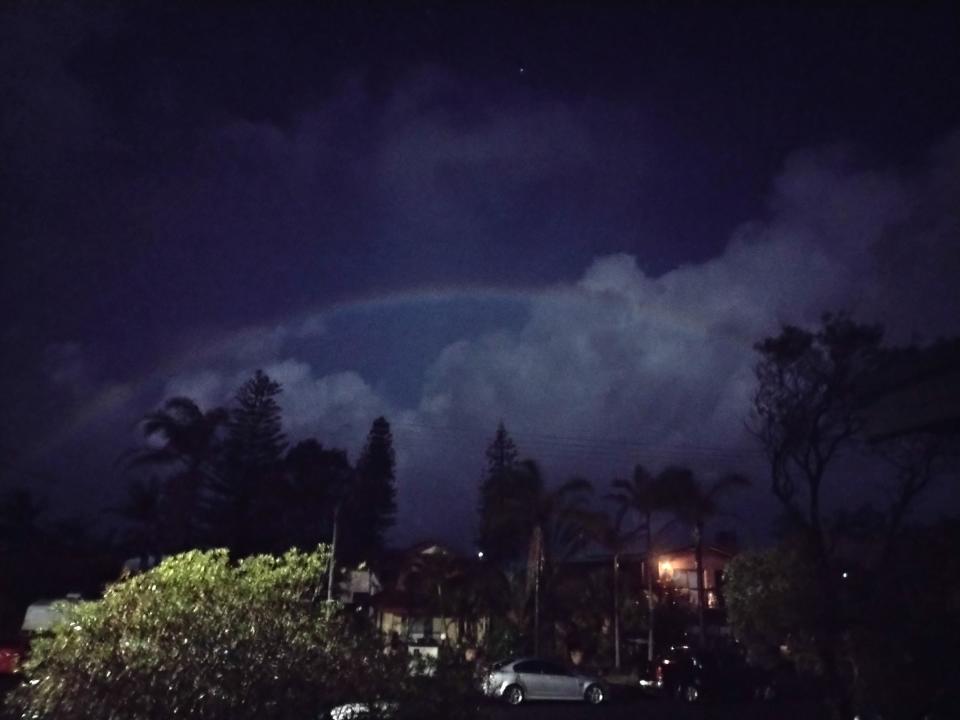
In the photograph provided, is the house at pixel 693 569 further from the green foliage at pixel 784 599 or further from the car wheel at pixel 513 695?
the green foliage at pixel 784 599

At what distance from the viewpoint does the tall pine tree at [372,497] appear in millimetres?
55812

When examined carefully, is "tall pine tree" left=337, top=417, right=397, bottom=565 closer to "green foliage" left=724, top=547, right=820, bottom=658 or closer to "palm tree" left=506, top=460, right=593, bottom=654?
"palm tree" left=506, top=460, right=593, bottom=654

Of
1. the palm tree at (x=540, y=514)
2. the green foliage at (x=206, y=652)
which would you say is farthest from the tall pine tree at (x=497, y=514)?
the green foliage at (x=206, y=652)

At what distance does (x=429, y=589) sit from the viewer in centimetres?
3466

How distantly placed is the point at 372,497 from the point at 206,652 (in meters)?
50.8

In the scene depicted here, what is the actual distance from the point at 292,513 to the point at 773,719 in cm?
2843

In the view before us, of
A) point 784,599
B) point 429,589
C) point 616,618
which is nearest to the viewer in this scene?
point 784,599

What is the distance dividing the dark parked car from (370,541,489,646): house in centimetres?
602

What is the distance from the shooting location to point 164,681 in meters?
8.25

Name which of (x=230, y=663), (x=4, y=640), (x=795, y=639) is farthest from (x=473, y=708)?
(x=4, y=640)

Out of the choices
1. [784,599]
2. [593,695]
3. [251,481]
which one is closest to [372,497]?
[251,481]

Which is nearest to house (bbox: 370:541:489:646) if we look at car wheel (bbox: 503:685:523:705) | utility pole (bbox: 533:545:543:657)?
utility pole (bbox: 533:545:543:657)

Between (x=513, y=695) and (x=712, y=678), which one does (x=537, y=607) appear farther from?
(x=513, y=695)

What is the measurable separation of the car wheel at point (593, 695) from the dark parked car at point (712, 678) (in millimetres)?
2249
